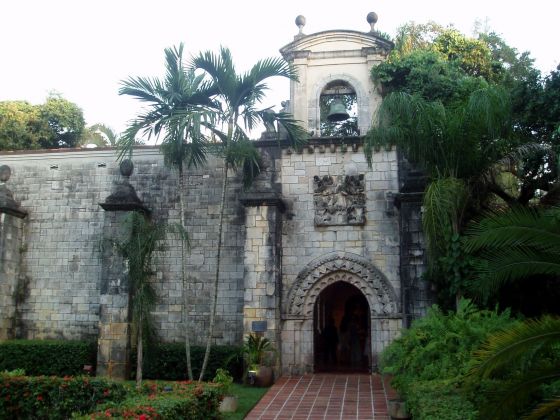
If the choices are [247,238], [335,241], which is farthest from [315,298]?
[247,238]

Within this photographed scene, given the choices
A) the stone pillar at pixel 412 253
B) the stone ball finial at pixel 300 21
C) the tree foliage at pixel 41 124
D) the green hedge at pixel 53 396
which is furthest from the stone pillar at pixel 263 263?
the tree foliage at pixel 41 124

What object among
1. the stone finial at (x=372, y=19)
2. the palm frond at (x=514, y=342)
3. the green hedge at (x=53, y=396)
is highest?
the stone finial at (x=372, y=19)

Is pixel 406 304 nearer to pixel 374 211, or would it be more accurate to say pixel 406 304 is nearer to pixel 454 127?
pixel 374 211

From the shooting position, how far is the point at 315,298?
14906mm

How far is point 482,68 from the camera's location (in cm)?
1988

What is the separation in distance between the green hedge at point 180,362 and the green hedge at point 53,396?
4.46 m

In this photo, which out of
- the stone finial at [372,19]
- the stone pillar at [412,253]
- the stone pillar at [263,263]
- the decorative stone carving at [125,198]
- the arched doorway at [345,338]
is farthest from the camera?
the arched doorway at [345,338]

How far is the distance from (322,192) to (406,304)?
12.3 feet

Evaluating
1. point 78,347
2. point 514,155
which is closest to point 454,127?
point 514,155

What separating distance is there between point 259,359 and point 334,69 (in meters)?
8.22

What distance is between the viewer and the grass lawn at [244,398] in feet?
33.4

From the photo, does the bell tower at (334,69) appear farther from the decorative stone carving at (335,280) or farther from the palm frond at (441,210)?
the palm frond at (441,210)

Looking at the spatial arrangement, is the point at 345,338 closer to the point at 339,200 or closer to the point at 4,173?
the point at 339,200

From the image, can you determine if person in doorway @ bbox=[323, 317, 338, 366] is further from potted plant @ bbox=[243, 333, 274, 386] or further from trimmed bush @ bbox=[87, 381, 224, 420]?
trimmed bush @ bbox=[87, 381, 224, 420]
